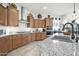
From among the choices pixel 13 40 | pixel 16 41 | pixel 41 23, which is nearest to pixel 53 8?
pixel 41 23

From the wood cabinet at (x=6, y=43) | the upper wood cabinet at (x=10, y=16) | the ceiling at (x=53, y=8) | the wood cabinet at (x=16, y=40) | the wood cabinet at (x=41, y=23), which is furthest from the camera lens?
the wood cabinet at (x=16, y=40)

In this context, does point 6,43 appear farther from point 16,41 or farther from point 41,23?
point 41,23

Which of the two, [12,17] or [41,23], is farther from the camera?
[12,17]

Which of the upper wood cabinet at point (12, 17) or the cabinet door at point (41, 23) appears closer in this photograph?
the cabinet door at point (41, 23)

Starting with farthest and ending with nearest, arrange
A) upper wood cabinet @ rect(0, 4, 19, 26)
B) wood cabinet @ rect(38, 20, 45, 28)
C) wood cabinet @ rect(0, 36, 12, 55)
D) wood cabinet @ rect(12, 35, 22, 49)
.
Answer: wood cabinet @ rect(12, 35, 22, 49), upper wood cabinet @ rect(0, 4, 19, 26), wood cabinet @ rect(0, 36, 12, 55), wood cabinet @ rect(38, 20, 45, 28)

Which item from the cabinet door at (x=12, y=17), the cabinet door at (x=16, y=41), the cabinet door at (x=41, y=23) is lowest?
the cabinet door at (x=16, y=41)

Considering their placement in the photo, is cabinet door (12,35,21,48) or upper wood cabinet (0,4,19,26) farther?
cabinet door (12,35,21,48)

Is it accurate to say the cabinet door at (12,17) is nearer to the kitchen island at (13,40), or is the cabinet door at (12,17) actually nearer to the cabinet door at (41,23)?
the kitchen island at (13,40)

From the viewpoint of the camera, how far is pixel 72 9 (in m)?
2.07

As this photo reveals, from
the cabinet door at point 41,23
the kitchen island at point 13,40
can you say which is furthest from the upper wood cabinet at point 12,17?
the cabinet door at point 41,23

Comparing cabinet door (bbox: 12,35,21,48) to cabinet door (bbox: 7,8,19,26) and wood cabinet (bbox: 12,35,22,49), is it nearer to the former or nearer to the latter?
wood cabinet (bbox: 12,35,22,49)

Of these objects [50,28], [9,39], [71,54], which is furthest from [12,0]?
[9,39]

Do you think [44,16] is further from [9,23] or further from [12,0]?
[9,23]

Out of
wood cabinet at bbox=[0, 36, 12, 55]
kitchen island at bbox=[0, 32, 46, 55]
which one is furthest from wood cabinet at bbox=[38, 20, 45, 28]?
wood cabinet at bbox=[0, 36, 12, 55]
